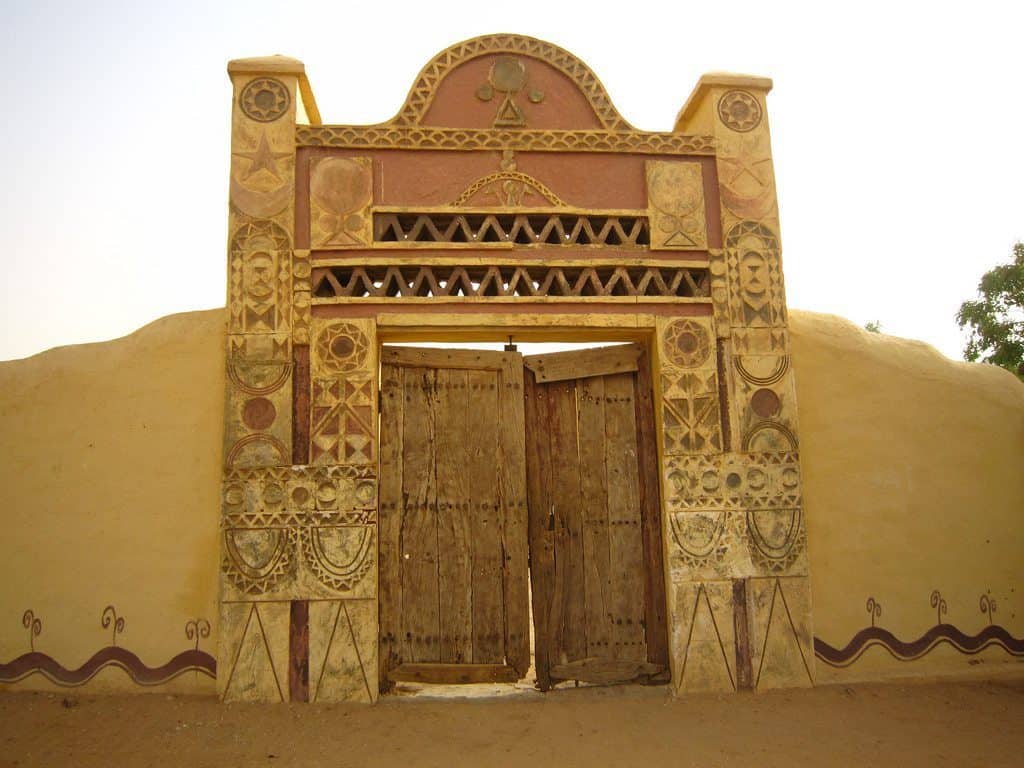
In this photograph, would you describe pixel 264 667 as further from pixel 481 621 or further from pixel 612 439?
pixel 612 439

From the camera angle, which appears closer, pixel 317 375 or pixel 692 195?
pixel 317 375

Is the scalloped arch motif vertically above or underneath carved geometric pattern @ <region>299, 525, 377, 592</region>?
above

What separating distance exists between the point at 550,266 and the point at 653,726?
3.10m

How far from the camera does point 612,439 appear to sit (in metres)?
6.29

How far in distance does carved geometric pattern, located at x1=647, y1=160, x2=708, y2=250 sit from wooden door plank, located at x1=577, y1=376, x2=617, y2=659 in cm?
117

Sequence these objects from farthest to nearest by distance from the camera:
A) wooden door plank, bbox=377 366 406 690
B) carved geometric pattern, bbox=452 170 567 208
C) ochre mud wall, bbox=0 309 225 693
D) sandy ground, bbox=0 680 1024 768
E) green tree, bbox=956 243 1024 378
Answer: green tree, bbox=956 243 1024 378, carved geometric pattern, bbox=452 170 567 208, wooden door plank, bbox=377 366 406 690, ochre mud wall, bbox=0 309 225 693, sandy ground, bbox=0 680 1024 768

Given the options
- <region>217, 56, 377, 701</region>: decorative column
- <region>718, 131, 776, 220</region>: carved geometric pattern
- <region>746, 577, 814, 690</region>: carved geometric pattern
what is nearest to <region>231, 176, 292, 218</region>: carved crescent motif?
<region>217, 56, 377, 701</region>: decorative column

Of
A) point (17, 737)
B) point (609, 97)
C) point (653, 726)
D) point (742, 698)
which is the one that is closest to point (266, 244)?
point (609, 97)

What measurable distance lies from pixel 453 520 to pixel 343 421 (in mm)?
1040

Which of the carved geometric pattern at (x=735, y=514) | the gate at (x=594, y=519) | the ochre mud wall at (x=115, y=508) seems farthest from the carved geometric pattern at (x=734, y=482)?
the ochre mud wall at (x=115, y=508)

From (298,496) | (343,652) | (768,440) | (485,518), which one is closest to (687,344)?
(768,440)

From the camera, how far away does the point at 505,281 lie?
6.18 meters

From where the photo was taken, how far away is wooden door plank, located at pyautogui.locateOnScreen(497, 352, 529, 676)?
5.95 metres

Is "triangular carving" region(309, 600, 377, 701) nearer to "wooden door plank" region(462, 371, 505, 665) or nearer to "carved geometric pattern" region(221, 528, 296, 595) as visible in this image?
"carved geometric pattern" region(221, 528, 296, 595)
